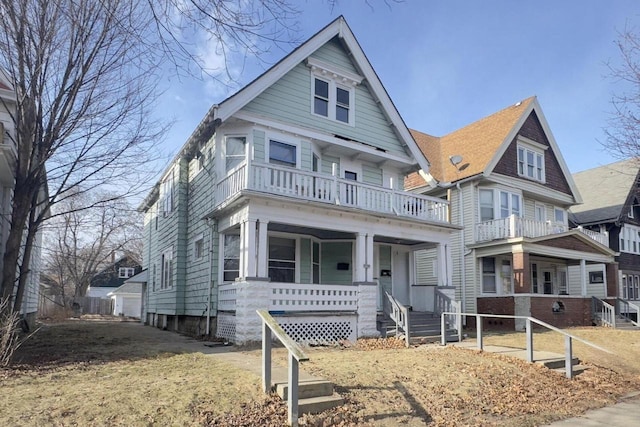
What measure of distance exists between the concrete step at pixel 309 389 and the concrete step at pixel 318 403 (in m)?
0.07

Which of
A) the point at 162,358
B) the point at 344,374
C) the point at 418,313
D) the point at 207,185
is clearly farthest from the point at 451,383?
the point at 207,185

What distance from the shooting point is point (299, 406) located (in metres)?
6.38

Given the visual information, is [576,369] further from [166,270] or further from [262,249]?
[166,270]

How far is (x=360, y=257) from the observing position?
14445 millimetres

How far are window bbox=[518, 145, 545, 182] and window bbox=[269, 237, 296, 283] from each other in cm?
1440

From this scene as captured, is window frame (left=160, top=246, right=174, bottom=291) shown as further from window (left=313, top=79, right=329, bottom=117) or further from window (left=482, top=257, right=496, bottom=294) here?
window (left=482, top=257, right=496, bottom=294)

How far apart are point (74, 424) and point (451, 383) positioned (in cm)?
595

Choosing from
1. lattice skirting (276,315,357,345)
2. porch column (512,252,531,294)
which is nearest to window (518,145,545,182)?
porch column (512,252,531,294)

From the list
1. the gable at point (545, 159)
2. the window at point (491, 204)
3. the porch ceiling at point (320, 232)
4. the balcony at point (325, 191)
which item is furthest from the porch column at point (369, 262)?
the gable at point (545, 159)

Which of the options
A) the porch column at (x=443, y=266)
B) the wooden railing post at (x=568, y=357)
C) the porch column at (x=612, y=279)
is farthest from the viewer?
the porch column at (x=612, y=279)

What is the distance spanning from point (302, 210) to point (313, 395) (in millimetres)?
7167

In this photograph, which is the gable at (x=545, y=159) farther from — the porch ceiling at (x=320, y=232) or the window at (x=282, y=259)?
the window at (x=282, y=259)

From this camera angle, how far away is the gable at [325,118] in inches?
619

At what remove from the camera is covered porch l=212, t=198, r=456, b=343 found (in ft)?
41.0
